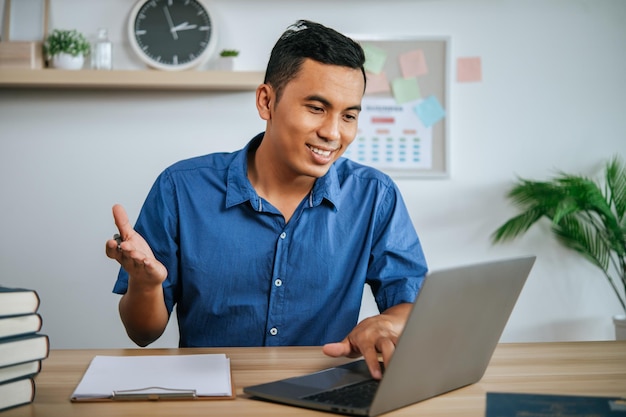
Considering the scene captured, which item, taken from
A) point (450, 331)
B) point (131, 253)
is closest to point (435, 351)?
point (450, 331)

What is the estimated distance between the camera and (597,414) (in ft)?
3.36

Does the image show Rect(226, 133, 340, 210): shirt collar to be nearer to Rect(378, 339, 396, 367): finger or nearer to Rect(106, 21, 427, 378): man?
Rect(106, 21, 427, 378): man

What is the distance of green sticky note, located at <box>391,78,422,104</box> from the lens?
329 centimetres

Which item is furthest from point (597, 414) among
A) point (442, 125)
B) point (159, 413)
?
point (442, 125)

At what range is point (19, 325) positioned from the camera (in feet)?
3.55

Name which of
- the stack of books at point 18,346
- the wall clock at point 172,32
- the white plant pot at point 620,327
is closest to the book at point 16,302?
the stack of books at point 18,346

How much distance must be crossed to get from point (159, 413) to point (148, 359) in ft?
0.95

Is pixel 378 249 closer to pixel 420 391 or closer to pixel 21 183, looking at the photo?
pixel 420 391

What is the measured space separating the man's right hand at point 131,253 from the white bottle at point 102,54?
1821mm

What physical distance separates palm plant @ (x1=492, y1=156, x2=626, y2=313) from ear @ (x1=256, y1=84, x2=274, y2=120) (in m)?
1.57

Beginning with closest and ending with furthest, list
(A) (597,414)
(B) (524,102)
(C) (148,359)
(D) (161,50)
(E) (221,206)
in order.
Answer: (A) (597,414) < (C) (148,359) < (E) (221,206) < (D) (161,50) < (B) (524,102)

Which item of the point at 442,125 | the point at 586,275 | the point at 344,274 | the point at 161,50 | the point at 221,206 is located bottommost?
the point at 586,275

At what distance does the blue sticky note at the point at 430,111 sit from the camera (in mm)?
3299

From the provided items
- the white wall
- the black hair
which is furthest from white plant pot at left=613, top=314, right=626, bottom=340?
the black hair
